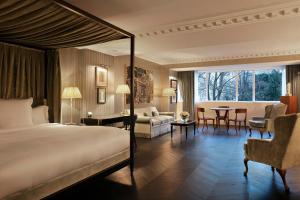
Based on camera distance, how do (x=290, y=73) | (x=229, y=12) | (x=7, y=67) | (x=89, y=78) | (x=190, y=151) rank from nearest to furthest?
(x=229, y=12) → (x=7, y=67) → (x=190, y=151) → (x=89, y=78) → (x=290, y=73)

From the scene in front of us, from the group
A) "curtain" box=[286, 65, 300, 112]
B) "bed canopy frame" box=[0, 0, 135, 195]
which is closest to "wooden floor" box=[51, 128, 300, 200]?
"bed canopy frame" box=[0, 0, 135, 195]

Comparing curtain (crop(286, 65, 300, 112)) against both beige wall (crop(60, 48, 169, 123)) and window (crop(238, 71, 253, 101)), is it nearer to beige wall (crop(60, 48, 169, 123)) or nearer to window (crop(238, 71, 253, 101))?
window (crop(238, 71, 253, 101))

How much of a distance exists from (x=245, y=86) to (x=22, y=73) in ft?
28.5

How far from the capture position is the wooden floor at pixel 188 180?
284cm

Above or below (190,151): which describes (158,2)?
above

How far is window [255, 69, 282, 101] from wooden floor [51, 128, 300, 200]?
541 cm

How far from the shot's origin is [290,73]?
8.30 metres

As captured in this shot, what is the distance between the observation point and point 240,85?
989 centimetres

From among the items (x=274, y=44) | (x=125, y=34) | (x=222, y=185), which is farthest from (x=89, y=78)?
(x=274, y=44)

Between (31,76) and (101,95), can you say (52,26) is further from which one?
(101,95)

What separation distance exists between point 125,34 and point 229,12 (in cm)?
180

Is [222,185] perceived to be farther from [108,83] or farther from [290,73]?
[290,73]

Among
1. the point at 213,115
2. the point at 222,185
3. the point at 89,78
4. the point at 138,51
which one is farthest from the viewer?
the point at 213,115

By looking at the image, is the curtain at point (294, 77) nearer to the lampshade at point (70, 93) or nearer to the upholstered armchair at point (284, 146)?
the upholstered armchair at point (284, 146)
